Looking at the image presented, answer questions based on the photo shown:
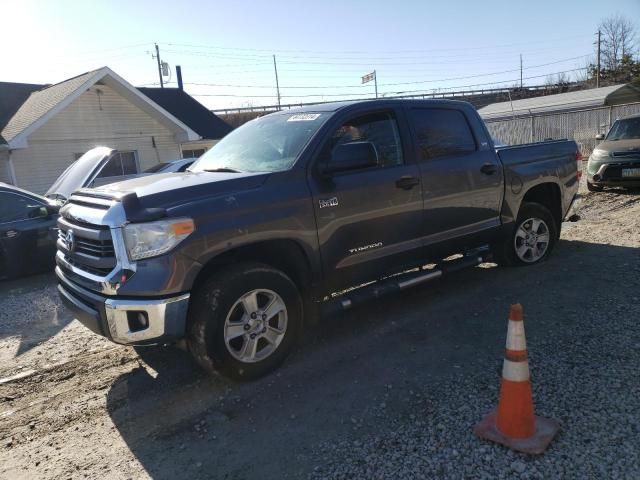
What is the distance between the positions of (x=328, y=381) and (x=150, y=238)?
5.38 feet

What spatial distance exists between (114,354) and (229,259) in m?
1.71

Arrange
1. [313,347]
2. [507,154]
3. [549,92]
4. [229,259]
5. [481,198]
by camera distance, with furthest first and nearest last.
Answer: [549,92] < [507,154] < [481,198] < [313,347] < [229,259]

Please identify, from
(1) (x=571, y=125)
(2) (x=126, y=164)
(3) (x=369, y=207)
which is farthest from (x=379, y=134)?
(1) (x=571, y=125)

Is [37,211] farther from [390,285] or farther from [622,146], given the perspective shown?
[622,146]

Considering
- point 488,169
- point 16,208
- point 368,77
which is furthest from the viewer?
point 368,77

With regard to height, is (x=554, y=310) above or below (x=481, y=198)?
below

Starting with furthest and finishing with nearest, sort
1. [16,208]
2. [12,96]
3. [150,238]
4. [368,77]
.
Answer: [368,77] → [12,96] → [16,208] → [150,238]

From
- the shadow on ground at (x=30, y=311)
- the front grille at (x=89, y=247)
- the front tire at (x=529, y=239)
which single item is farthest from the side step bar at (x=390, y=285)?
the shadow on ground at (x=30, y=311)

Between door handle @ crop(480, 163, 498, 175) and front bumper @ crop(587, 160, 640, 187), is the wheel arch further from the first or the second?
front bumper @ crop(587, 160, 640, 187)

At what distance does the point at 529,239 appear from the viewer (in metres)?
5.91

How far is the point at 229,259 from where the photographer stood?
3.57 metres

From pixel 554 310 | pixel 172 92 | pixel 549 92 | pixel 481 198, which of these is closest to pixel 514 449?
pixel 554 310

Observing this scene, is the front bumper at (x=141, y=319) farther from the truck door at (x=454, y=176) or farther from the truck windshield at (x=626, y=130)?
the truck windshield at (x=626, y=130)

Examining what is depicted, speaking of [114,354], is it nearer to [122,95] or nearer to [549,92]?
[122,95]
